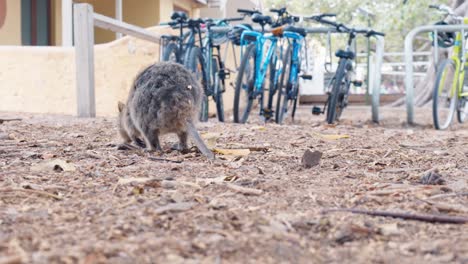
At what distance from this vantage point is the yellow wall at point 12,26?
40.8 feet

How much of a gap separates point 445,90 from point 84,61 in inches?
194

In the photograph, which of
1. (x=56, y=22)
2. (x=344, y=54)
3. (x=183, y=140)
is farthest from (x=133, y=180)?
(x=56, y=22)

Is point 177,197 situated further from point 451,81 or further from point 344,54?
point 451,81

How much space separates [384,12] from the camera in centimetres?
2527

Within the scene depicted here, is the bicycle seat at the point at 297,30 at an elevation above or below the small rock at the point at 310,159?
above

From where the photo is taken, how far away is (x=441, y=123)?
8758 mm

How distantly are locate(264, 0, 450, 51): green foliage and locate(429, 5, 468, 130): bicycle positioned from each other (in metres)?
13.0

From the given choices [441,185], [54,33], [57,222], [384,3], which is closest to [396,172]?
[441,185]

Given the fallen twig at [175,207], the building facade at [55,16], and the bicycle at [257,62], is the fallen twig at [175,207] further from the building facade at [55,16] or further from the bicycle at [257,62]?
the building facade at [55,16]

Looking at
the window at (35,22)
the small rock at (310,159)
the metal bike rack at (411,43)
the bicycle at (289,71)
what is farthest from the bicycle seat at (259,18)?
the window at (35,22)

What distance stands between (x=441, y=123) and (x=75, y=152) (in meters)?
5.93

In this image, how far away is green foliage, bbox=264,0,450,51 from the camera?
22891mm

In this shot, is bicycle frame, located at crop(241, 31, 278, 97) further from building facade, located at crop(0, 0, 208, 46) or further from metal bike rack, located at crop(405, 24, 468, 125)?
building facade, located at crop(0, 0, 208, 46)

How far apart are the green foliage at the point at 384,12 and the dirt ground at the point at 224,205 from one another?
18387 millimetres
